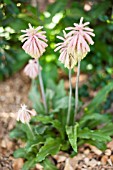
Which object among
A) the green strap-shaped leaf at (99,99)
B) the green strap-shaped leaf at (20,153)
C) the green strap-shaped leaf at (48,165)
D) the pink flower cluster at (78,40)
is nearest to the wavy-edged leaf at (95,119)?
the green strap-shaped leaf at (99,99)

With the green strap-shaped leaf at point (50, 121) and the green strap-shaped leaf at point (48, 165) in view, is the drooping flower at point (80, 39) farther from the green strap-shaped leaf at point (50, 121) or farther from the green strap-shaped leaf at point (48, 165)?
the green strap-shaped leaf at point (48, 165)

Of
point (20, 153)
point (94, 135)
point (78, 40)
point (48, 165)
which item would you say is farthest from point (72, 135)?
point (78, 40)

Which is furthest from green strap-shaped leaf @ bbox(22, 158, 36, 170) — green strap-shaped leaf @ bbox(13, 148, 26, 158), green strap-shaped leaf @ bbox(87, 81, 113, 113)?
green strap-shaped leaf @ bbox(87, 81, 113, 113)

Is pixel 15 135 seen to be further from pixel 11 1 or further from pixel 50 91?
pixel 11 1

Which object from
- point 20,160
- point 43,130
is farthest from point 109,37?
point 20,160

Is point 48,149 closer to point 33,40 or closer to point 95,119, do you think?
point 95,119

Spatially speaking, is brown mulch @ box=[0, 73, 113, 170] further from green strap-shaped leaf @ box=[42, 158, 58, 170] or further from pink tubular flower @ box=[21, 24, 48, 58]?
pink tubular flower @ box=[21, 24, 48, 58]
